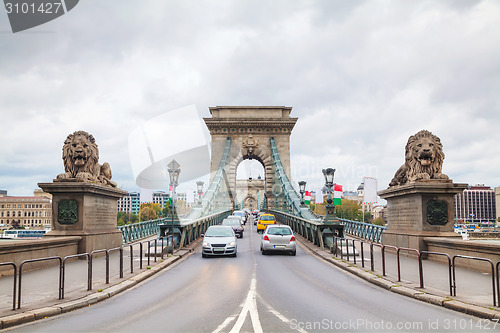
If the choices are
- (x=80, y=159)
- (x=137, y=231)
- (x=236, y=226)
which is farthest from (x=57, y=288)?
(x=236, y=226)

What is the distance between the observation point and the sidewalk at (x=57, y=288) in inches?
283

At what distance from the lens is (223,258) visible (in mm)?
16781

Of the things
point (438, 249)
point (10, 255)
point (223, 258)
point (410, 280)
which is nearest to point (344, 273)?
point (410, 280)

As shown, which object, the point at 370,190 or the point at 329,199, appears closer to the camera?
the point at 329,199

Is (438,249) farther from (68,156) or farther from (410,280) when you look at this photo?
(68,156)

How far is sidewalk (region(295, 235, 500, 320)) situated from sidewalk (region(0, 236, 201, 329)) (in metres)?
6.54

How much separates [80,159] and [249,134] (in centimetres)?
4645

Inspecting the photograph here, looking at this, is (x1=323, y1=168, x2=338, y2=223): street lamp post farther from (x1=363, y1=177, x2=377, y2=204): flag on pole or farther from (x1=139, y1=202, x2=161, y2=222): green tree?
(x1=139, y1=202, x2=161, y2=222): green tree

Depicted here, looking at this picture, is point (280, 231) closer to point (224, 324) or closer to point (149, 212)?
point (224, 324)

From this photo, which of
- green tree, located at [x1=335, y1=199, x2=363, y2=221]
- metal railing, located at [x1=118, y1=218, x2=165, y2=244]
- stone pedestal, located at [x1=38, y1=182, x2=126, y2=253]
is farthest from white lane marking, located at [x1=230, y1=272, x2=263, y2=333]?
green tree, located at [x1=335, y1=199, x2=363, y2=221]

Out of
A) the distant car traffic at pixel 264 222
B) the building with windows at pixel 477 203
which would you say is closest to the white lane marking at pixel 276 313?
the distant car traffic at pixel 264 222

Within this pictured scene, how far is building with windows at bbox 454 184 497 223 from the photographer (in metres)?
137
